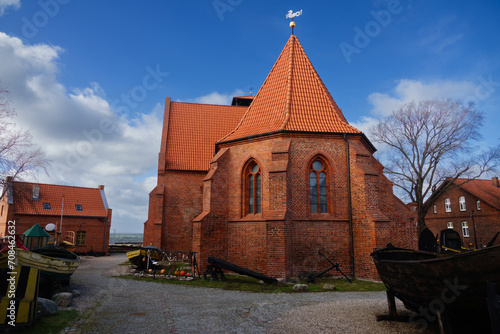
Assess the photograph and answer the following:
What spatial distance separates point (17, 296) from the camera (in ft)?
20.3

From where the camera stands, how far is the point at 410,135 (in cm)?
2522

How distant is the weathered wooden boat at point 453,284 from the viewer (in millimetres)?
4844

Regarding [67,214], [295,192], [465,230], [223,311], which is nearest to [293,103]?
[295,192]

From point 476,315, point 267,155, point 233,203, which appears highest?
point 267,155

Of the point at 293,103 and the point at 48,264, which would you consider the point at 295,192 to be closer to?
the point at 293,103

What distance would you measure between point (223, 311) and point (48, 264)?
535cm

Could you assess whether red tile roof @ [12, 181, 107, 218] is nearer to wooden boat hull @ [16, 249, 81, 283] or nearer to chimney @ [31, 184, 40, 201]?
chimney @ [31, 184, 40, 201]

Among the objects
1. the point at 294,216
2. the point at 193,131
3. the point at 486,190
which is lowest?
the point at 294,216

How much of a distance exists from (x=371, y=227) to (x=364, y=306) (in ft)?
17.2

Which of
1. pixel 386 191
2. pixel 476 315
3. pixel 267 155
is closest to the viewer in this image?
pixel 476 315

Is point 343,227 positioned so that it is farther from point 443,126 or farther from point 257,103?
point 443,126

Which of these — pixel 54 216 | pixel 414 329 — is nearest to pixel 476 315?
pixel 414 329

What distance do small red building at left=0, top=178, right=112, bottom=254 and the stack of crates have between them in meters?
28.1

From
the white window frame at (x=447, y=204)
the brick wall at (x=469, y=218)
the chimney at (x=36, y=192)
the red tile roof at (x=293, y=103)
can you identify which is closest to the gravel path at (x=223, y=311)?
the red tile roof at (x=293, y=103)
